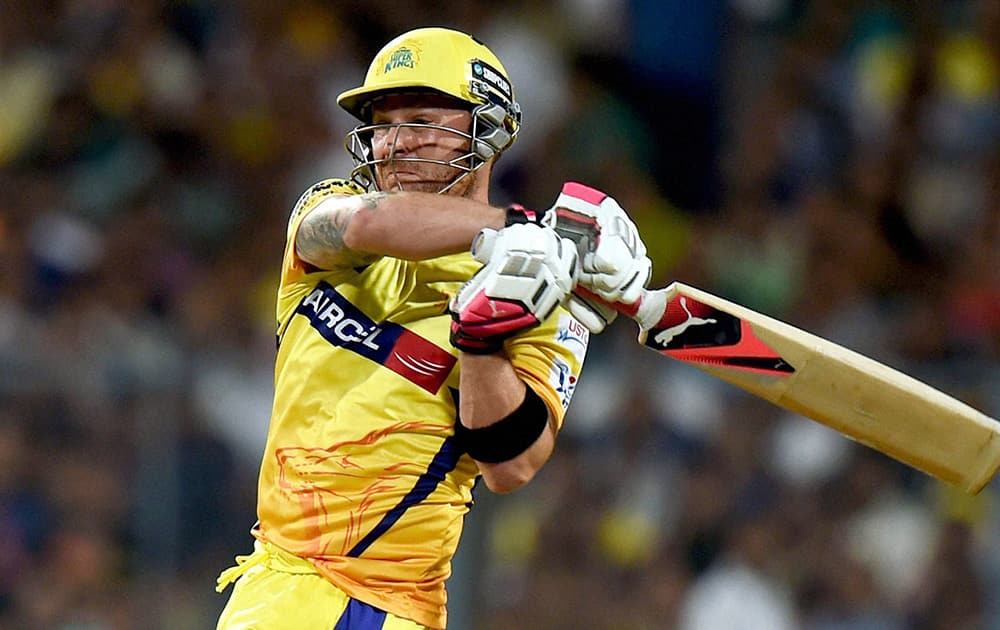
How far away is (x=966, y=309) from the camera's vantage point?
24.7ft

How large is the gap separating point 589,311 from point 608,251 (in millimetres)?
252

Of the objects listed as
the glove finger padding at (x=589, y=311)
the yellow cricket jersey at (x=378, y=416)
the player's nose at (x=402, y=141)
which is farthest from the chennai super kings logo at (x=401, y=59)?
the glove finger padding at (x=589, y=311)

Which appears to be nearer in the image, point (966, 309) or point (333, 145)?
point (966, 309)

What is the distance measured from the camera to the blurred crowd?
706 cm

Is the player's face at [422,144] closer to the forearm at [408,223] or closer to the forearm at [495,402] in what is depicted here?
the forearm at [408,223]

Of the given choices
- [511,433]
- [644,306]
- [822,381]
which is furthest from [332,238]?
[822,381]

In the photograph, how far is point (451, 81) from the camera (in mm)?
3873

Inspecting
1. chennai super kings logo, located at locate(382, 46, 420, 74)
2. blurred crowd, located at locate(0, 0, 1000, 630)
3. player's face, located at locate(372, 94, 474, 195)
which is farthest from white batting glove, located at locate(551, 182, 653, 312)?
blurred crowd, located at locate(0, 0, 1000, 630)

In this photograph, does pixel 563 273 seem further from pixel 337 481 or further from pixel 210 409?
pixel 210 409

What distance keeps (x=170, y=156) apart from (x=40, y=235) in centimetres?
94

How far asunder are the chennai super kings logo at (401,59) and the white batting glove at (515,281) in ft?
2.13

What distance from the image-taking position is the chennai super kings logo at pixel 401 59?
3.89 meters

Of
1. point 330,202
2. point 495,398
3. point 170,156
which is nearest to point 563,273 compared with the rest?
point 495,398

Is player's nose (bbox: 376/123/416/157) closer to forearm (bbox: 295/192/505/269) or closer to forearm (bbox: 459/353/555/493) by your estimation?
forearm (bbox: 295/192/505/269)
